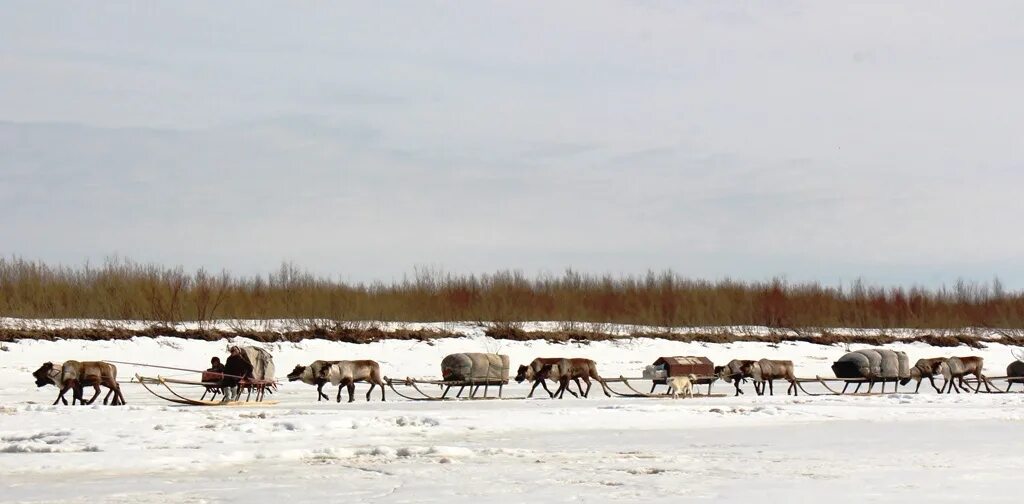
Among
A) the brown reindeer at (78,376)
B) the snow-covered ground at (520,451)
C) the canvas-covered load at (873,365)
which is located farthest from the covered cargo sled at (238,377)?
the canvas-covered load at (873,365)

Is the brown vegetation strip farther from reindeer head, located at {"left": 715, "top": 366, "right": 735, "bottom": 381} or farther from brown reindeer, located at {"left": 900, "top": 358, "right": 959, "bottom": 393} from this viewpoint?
brown reindeer, located at {"left": 900, "top": 358, "right": 959, "bottom": 393}

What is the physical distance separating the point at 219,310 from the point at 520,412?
2174cm

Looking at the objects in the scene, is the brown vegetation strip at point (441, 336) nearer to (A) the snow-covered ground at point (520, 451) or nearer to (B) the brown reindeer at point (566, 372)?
(A) the snow-covered ground at point (520, 451)

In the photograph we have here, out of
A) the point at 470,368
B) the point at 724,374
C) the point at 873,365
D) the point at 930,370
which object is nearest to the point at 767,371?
the point at 724,374

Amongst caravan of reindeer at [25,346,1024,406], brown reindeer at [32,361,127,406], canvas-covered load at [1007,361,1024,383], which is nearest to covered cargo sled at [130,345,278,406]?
caravan of reindeer at [25,346,1024,406]

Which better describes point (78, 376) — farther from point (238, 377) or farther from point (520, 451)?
point (520, 451)

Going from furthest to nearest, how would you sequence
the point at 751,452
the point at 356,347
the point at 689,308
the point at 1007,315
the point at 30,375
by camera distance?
the point at 1007,315 < the point at 689,308 < the point at 356,347 < the point at 30,375 < the point at 751,452

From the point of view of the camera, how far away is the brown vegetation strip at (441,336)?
33.1 m

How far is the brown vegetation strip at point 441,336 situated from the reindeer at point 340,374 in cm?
1013

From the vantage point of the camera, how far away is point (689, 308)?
47719 mm

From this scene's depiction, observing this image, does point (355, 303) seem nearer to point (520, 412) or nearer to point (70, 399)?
point (70, 399)

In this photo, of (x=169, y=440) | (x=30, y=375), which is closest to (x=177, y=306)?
(x=30, y=375)

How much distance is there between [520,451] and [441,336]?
24.9 meters

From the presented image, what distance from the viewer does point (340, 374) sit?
2503cm
